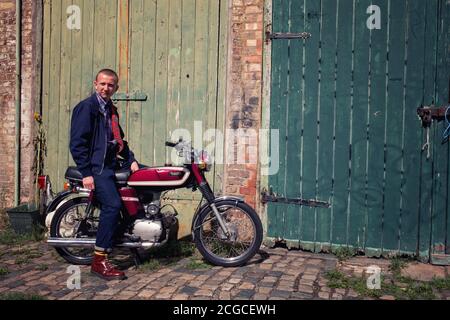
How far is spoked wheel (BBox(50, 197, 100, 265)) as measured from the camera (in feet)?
14.8

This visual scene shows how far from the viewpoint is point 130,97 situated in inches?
221

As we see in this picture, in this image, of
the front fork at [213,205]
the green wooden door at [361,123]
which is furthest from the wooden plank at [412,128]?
the front fork at [213,205]

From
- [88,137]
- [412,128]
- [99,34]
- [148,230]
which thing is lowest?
[148,230]

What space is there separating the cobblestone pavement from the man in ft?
0.83

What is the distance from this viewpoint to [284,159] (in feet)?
16.8

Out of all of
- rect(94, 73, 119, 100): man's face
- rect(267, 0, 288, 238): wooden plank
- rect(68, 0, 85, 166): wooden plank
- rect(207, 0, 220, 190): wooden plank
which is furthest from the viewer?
rect(68, 0, 85, 166): wooden plank

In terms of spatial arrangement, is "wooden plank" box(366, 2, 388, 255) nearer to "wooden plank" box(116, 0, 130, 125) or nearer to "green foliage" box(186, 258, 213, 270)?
"green foliage" box(186, 258, 213, 270)

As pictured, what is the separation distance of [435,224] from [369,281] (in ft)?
3.80

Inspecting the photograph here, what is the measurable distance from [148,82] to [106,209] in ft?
6.68

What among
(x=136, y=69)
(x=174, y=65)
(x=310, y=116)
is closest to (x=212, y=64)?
(x=174, y=65)

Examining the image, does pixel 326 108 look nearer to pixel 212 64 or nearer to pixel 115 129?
pixel 212 64

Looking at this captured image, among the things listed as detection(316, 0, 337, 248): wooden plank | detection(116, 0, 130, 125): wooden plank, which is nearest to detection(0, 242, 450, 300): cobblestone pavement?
detection(316, 0, 337, 248): wooden plank
